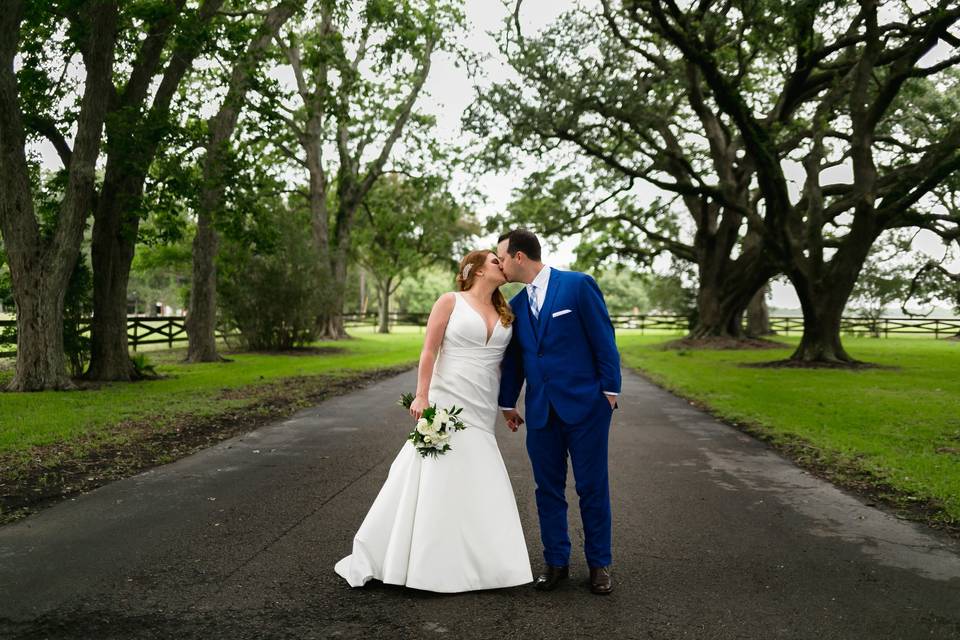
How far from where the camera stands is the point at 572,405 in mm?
4543

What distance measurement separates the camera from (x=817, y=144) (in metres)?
21.3

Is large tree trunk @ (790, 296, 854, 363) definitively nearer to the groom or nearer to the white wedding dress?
the groom

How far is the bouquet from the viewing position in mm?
4520

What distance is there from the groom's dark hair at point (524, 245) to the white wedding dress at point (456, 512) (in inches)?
17.8

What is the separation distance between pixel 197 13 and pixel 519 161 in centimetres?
1240

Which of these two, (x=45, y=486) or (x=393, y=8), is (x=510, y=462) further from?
(x=393, y=8)

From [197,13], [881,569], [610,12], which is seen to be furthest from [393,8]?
[881,569]

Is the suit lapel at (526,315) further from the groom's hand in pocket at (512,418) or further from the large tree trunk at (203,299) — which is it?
the large tree trunk at (203,299)

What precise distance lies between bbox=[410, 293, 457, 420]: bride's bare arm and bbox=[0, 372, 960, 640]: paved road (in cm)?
112

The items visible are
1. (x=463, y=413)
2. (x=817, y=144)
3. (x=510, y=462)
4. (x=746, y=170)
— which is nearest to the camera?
(x=463, y=413)

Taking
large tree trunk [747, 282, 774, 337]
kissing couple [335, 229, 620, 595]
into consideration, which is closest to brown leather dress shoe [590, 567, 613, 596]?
kissing couple [335, 229, 620, 595]

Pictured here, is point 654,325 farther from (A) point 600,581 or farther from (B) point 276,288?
(A) point 600,581

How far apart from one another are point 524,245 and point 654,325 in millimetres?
59378

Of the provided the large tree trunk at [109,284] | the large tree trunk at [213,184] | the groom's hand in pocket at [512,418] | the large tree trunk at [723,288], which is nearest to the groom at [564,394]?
the groom's hand in pocket at [512,418]
